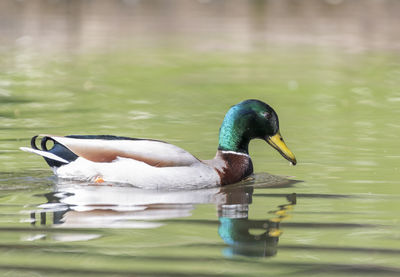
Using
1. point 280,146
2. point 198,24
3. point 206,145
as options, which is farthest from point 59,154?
point 198,24

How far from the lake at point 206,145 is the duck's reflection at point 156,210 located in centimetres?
2

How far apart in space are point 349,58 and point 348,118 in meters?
8.65

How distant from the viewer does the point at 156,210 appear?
7.79m

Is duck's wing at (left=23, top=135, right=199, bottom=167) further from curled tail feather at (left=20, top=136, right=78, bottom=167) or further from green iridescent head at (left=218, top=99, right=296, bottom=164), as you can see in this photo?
green iridescent head at (left=218, top=99, right=296, bottom=164)

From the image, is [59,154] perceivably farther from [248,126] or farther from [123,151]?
[248,126]

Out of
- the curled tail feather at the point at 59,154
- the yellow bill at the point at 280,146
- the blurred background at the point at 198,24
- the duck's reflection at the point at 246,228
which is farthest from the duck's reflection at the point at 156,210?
the blurred background at the point at 198,24

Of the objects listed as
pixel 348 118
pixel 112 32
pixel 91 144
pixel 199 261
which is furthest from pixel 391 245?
Answer: pixel 112 32

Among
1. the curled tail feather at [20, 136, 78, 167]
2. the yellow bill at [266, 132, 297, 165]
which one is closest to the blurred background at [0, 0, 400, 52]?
the yellow bill at [266, 132, 297, 165]

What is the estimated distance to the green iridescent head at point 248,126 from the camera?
945cm

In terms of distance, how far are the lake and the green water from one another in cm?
2

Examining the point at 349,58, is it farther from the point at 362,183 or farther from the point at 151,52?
the point at 362,183

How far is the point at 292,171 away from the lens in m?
9.77

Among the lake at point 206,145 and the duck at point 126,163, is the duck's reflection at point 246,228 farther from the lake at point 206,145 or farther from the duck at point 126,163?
the duck at point 126,163

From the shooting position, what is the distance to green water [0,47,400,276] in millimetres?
6223
